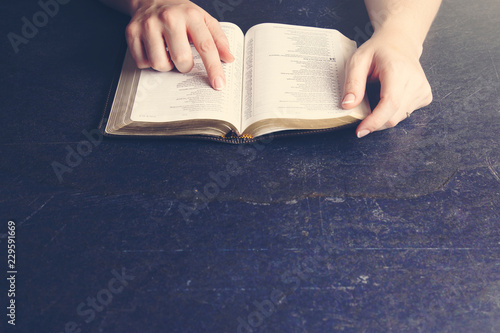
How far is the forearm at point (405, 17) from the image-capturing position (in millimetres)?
955

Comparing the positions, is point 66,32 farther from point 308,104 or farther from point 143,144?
point 308,104

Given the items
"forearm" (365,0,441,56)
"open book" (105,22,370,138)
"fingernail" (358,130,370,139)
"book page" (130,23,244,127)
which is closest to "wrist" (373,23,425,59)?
"forearm" (365,0,441,56)

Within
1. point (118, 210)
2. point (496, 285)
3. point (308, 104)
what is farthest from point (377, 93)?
point (118, 210)

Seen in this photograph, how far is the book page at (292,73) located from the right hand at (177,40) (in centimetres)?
9

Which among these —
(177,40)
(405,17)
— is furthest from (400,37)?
(177,40)

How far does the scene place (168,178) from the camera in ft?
2.71

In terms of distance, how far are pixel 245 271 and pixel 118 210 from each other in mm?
295

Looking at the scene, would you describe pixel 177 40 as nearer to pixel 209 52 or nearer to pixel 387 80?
pixel 209 52

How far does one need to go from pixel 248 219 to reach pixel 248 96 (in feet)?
1.01

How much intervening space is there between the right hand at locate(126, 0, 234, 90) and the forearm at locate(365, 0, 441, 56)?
1.38ft

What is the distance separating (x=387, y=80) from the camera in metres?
0.84

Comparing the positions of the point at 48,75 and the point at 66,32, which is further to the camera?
the point at 66,32

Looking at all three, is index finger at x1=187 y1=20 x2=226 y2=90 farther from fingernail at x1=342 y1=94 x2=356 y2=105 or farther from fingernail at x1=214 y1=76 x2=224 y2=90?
fingernail at x1=342 y1=94 x2=356 y2=105

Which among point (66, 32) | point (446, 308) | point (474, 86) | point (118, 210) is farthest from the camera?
point (66, 32)
